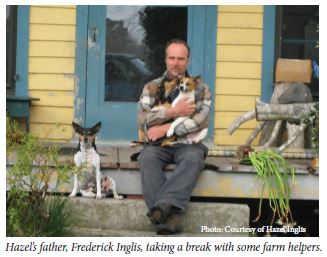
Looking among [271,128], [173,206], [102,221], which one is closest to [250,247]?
[173,206]

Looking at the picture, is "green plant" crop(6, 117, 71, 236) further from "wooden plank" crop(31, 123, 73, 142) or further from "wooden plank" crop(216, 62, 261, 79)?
"wooden plank" crop(216, 62, 261, 79)

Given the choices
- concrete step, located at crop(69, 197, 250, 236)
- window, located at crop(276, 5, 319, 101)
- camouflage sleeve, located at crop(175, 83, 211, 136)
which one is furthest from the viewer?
window, located at crop(276, 5, 319, 101)

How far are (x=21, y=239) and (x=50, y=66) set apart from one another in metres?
2.84

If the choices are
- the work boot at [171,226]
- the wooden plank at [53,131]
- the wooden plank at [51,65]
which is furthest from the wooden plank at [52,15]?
the work boot at [171,226]

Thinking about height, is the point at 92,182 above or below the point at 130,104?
below

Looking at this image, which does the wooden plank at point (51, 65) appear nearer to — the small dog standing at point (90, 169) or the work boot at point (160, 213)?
the small dog standing at point (90, 169)

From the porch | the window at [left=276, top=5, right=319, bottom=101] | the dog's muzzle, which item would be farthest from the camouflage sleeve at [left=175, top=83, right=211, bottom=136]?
the window at [left=276, top=5, right=319, bottom=101]

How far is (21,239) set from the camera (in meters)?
4.61

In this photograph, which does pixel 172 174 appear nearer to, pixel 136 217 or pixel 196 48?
pixel 136 217

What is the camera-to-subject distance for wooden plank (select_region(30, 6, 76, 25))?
23.1ft

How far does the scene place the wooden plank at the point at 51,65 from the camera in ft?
23.2

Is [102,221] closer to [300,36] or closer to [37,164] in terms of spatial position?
[37,164]

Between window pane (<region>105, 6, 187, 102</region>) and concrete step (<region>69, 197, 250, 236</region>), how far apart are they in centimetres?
219
